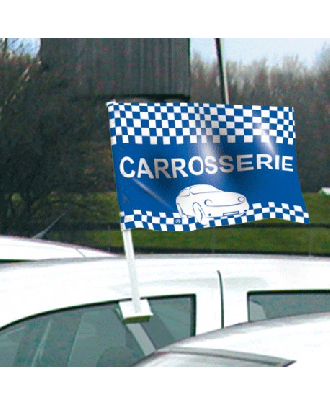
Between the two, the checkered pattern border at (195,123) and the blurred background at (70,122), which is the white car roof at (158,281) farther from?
the blurred background at (70,122)

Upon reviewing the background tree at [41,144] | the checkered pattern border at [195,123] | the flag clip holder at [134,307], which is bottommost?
the flag clip holder at [134,307]

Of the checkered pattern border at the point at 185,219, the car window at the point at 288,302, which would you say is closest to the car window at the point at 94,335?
the car window at the point at 288,302

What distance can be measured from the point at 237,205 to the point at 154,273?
65cm

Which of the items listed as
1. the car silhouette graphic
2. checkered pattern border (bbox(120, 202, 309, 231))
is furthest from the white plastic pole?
the car silhouette graphic

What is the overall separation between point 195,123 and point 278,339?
1674 millimetres

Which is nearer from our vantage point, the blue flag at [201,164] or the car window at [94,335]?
the car window at [94,335]

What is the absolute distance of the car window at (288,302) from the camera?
2.78 m

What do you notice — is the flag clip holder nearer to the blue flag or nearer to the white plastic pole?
the white plastic pole

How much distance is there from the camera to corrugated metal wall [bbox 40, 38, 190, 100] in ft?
64.8

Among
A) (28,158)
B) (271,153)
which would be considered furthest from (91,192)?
(271,153)

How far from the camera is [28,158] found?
17500mm

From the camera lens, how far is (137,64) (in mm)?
21891

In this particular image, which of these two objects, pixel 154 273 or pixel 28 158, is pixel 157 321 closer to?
pixel 154 273

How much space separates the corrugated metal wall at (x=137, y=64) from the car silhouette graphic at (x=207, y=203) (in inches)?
620
